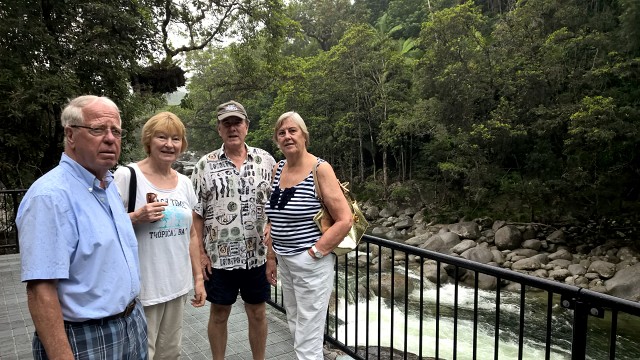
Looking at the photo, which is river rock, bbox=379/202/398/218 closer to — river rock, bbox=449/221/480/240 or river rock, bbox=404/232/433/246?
river rock, bbox=404/232/433/246

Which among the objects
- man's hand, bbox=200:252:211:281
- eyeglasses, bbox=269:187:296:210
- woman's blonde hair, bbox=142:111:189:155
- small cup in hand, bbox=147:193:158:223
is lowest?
man's hand, bbox=200:252:211:281

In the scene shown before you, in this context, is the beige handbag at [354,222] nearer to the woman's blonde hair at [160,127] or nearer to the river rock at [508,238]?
the woman's blonde hair at [160,127]

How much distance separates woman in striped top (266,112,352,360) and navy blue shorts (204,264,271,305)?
370mm

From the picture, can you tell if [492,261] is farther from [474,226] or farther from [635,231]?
[635,231]

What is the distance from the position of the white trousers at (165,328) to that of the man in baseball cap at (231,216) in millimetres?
368

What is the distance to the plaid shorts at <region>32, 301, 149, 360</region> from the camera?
1.29 metres

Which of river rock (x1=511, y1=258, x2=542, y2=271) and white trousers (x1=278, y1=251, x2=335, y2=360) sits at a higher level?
white trousers (x1=278, y1=251, x2=335, y2=360)

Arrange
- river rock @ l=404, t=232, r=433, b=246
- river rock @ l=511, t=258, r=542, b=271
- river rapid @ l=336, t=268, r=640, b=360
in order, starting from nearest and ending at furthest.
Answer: river rapid @ l=336, t=268, r=640, b=360 < river rock @ l=511, t=258, r=542, b=271 < river rock @ l=404, t=232, r=433, b=246

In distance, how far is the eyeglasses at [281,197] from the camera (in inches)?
82.9

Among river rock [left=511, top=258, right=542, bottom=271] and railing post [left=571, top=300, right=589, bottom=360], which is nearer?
railing post [left=571, top=300, right=589, bottom=360]

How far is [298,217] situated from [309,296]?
43cm

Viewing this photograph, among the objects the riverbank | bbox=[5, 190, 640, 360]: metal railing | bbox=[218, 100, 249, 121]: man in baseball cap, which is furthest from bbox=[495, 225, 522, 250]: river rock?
bbox=[218, 100, 249, 121]: man in baseball cap

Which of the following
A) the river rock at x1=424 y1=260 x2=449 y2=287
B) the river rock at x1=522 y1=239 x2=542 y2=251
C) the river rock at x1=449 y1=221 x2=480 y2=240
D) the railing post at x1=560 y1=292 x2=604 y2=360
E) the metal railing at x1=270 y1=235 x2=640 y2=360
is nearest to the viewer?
the railing post at x1=560 y1=292 x2=604 y2=360

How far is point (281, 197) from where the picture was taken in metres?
2.14
